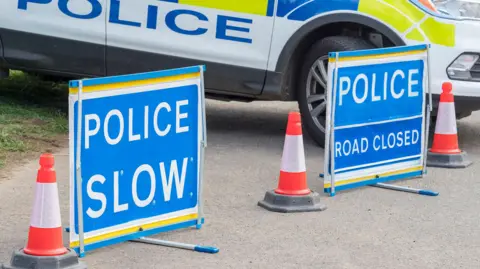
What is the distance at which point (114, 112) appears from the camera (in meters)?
5.54

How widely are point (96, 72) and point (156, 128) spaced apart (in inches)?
131

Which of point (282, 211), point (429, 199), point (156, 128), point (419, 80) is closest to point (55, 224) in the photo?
point (156, 128)

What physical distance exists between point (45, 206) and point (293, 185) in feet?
6.84

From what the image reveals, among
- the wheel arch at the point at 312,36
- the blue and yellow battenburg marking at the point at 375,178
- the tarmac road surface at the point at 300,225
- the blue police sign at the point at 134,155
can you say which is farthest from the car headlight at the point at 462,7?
the blue police sign at the point at 134,155

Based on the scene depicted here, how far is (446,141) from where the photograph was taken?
8.47 metres

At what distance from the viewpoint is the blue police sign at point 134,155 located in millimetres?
5406

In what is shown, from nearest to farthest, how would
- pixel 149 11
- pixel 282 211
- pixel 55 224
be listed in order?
pixel 55 224 → pixel 282 211 → pixel 149 11

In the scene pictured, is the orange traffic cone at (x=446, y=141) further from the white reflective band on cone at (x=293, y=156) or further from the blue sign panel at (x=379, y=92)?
the white reflective band on cone at (x=293, y=156)

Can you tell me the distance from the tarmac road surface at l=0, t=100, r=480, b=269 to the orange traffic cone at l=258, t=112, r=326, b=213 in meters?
0.10

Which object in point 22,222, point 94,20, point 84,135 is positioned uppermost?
point 94,20

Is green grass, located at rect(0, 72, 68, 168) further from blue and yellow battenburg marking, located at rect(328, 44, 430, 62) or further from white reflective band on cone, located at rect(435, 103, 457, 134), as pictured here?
white reflective band on cone, located at rect(435, 103, 457, 134)

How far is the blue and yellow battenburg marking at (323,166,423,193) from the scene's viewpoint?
23.9ft

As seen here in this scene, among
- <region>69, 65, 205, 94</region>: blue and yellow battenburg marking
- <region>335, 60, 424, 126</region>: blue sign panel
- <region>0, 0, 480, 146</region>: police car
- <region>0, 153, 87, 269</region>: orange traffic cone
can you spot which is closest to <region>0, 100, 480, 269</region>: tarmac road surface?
<region>0, 153, 87, 269</region>: orange traffic cone

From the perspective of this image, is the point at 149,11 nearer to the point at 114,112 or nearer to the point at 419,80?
the point at 419,80
